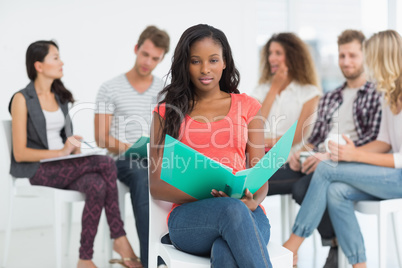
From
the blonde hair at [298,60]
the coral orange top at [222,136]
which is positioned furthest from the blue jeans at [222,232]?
the blonde hair at [298,60]

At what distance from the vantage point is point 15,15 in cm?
355

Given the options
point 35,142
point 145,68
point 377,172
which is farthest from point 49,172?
point 377,172

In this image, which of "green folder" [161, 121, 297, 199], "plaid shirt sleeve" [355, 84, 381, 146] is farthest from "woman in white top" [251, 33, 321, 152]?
"green folder" [161, 121, 297, 199]

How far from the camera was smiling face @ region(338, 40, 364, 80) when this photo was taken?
260 cm

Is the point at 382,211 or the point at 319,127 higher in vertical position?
the point at 319,127

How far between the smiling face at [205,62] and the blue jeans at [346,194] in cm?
83

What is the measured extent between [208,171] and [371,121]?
143 centimetres

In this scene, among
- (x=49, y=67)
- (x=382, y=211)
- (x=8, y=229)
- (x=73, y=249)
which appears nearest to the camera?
(x=382, y=211)

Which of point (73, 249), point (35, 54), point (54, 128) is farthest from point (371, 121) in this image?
point (73, 249)

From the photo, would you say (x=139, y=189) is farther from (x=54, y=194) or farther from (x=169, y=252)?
(x=169, y=252)

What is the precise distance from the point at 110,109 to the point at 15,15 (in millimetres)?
1363

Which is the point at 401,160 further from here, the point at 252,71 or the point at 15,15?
the point at 15,15

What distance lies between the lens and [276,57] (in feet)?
9.52

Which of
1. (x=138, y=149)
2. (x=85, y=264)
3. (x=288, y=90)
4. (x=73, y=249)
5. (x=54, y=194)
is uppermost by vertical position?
(x=288, y=90)
